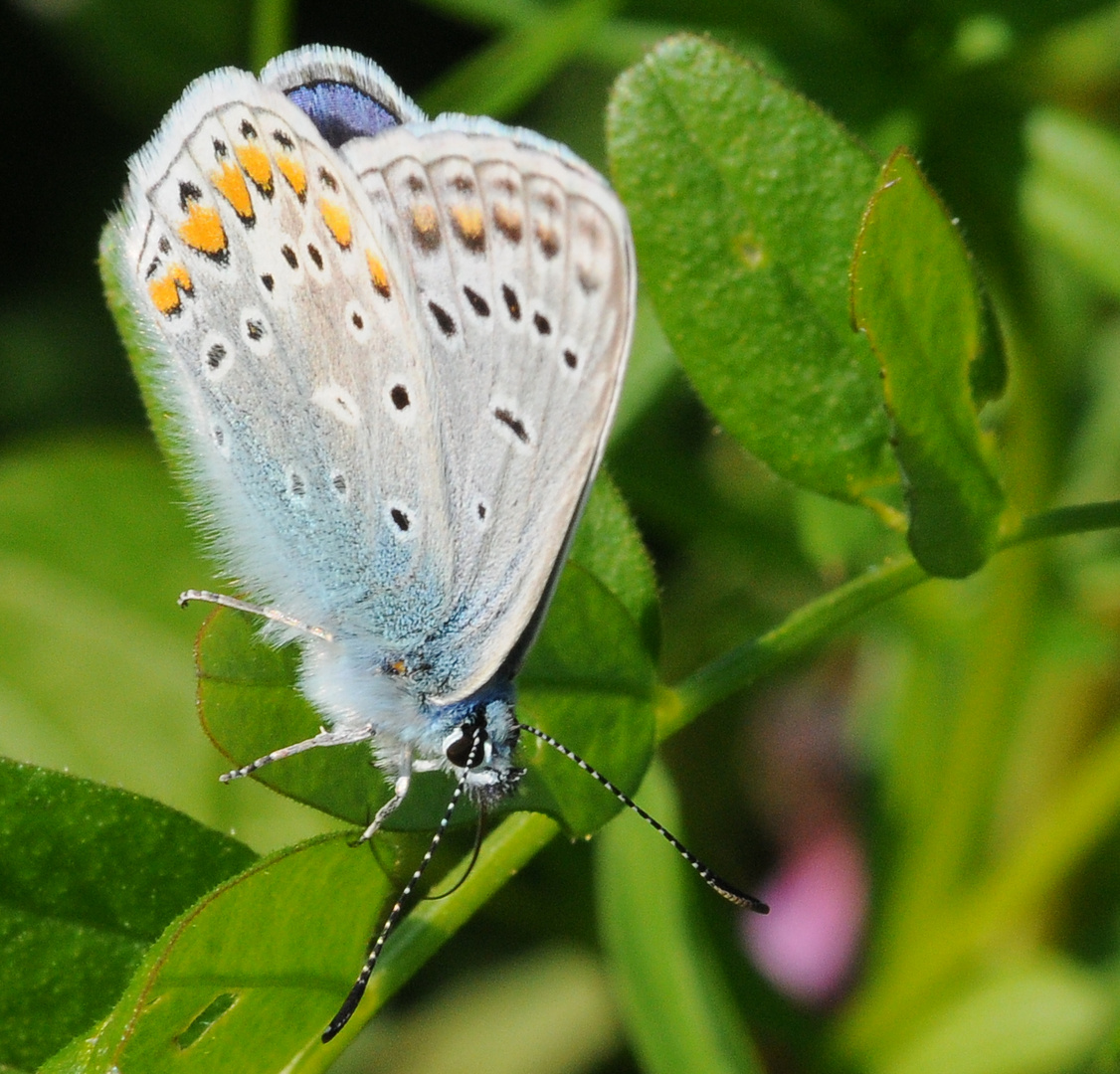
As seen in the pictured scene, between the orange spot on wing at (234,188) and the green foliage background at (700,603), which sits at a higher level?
the orange spot on wing at (234,188)

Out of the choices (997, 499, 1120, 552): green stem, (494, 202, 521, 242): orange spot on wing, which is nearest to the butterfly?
(494, 202, 521, 242): orange spot on wing

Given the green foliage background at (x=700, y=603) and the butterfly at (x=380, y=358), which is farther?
the butterfly at (x=380, y=358)

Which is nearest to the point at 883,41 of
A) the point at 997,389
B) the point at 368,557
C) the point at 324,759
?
the point at 997,389

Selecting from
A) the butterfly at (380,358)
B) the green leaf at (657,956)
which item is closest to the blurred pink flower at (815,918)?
the green leaf at (657,956)

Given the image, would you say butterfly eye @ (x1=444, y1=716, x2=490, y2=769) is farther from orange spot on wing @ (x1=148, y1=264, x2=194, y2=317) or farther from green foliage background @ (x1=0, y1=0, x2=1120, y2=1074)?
orange spot on wing @ (x1=148, y1=264, x2=194, y2=317)

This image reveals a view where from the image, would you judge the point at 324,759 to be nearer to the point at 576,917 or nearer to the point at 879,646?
the point at 576,917

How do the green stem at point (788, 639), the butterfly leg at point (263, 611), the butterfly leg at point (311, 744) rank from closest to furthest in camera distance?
the butterfly leg at point (311, 744) → the green stem at point (788, 639) → the butterfly leg at point (263, 611)

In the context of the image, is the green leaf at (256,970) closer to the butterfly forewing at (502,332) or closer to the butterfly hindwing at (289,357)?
the butterfly forewing at (502,332)
